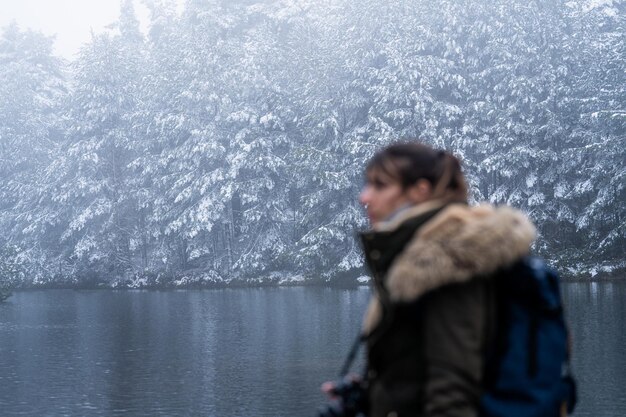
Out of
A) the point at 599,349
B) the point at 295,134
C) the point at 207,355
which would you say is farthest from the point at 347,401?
the point at 295,134

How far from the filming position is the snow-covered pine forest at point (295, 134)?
40.9 meters

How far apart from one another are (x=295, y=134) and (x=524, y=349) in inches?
1870

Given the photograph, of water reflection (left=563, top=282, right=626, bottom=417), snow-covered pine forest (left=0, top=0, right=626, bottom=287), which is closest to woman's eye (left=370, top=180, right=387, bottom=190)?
water reflection (left=563, top=282, right=626, bottom=417)

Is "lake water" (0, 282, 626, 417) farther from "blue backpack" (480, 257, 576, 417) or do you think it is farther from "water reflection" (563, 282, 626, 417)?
"blue backpack" (480, 257, 576, 417)

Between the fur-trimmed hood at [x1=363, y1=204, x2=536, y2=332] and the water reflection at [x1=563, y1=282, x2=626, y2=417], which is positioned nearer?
the fur-trimmed hood at [x1=363, y1=204, x2=536, y2=332]

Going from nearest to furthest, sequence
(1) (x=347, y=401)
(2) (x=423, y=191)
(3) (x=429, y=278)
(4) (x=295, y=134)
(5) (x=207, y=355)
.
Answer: (3) (x=429, y=278)
(2) (x=423, y=191)
(1) (x=347, y=401)
(5) (x=207, y=355)
(4) (x=295, y=134)

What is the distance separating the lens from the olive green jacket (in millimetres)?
2314

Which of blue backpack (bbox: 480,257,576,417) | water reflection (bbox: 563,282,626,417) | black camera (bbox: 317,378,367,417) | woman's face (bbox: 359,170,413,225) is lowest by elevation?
water reflection (bbox: 563,282,626,417)

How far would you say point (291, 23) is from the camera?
2015 inches

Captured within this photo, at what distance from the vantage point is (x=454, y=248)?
2.38 meters

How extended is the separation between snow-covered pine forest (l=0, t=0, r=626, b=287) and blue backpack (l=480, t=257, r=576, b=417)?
35398 millimetres

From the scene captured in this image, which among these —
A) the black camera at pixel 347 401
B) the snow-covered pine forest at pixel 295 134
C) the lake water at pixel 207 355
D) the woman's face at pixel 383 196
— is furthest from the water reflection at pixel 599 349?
the woman's face at pixel 383 196

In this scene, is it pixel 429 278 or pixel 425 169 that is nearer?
pixel 429 278

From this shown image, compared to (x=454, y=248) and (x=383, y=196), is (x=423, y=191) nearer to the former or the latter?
(x=383, y=196)
